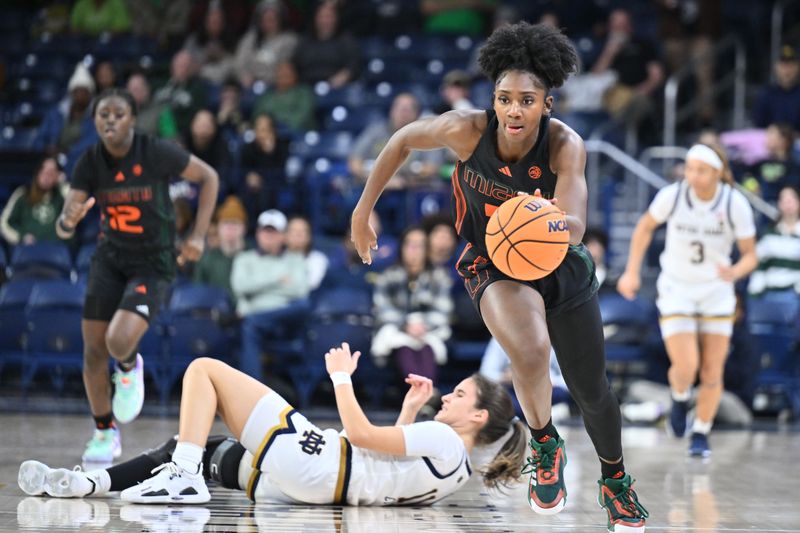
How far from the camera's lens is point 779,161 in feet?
37.5

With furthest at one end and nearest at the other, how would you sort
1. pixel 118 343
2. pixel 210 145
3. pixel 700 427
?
1. pixel 210 145
2. pixel 700 427
3. pixel 118 343

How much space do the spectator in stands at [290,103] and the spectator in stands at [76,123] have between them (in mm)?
1732

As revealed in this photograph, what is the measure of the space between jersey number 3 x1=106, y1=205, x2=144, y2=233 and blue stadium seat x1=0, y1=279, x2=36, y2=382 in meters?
3.86

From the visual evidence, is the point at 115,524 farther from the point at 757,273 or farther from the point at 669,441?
the point at 757,273

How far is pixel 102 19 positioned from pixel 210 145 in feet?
13.9

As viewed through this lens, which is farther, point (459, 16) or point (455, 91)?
point (459, 16)

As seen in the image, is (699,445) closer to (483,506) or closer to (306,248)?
(483,506)

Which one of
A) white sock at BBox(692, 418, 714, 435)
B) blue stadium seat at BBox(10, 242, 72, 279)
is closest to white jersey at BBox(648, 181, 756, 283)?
white sock at BBox(692, 418, 714, 435)

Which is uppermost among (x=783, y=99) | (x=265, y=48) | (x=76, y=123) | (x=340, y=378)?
(x=265, y=48)

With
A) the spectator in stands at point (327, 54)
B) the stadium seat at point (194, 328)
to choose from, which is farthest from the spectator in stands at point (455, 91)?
the stadium seat at point (194, 328)

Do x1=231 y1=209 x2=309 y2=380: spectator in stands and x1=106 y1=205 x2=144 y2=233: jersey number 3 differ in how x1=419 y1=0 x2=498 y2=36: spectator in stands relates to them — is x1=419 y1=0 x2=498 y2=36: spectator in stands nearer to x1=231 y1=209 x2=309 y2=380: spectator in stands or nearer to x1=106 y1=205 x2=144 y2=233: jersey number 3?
x1=231 y1=209 x2=309 y2=380: spectator in stands

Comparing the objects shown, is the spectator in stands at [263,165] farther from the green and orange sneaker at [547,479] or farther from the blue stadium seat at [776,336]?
the green and orange sneaker at [547,479]

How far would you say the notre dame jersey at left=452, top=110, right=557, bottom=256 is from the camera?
4801 millimetres

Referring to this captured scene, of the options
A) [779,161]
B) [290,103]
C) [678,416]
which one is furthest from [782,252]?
[290,103]
